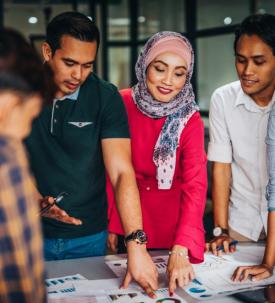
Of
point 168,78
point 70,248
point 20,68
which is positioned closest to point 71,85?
point 168,78

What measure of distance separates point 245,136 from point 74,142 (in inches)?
28.2

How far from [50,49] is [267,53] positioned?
2.66ft

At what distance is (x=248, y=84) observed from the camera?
76.6 inches

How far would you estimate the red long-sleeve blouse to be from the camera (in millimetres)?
1727

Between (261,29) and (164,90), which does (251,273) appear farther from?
(261,29)

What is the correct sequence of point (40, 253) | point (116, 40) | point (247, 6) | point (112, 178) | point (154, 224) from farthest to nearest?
1. point (116, 40)
2. point (247, 6)
3. point (154, 224)
4. point (112, 178)
5. point (40, 253)

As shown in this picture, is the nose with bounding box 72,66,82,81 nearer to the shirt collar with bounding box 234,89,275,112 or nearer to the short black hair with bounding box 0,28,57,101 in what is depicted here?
the shirt collar with bounding box 234,89,275,112

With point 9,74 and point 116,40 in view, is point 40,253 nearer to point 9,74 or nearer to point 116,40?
point 9,74

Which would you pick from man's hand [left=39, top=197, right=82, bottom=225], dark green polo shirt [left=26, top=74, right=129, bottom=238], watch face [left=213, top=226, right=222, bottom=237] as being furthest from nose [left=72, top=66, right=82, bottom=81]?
watch face [left=213, top=226, right=222, bottom=237]

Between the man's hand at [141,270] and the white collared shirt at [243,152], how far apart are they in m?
0.68

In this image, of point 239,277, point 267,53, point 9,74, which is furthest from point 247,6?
point 9,74

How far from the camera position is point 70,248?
70.4 inches

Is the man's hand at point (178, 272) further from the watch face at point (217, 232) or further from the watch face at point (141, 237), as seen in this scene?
the watch face at point (217, 232)

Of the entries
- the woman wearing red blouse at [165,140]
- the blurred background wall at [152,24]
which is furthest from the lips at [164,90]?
the blurred background wall at [152,24]
